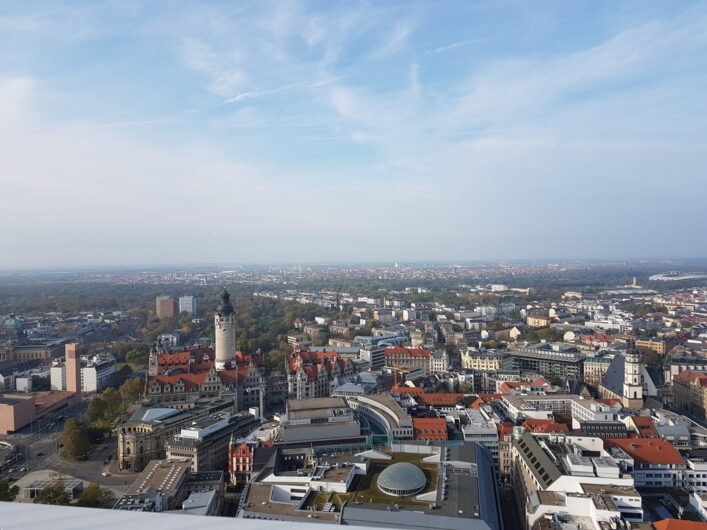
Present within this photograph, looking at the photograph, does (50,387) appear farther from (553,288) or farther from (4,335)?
(553,288)

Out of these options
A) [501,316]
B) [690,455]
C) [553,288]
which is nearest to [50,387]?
[690,455]

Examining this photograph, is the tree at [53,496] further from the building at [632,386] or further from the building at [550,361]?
the building at [550,361]

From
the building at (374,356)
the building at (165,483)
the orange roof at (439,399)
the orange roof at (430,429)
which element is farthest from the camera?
the building at (374,356)

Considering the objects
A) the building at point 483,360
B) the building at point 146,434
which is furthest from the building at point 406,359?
the building at point 146,434

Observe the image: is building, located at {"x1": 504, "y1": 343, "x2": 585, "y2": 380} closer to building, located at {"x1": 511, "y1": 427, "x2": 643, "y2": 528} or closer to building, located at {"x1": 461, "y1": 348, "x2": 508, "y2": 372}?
building, located at {"x1": 461, "y1": 348, "x2": 508, "y2": 372}

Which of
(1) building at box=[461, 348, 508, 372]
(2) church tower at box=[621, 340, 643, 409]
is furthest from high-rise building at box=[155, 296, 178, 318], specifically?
(2) church tower at box=[621, 340, 643, 409]

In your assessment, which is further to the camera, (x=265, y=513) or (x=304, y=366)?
(x=304, y=366)

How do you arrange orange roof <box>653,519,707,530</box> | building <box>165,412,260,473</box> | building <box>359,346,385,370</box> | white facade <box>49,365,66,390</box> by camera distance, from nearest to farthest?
orange roof <box>653,519,707,530</box> < building <box>165,412,260,473</box> < white facade <box>49,365,66,390</box> < building <box>359,346,385,370</box>
